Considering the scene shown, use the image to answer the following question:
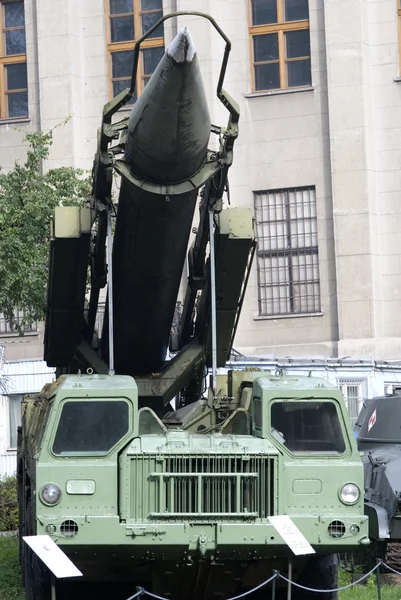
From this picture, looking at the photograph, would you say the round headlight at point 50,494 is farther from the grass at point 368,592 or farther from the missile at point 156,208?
the grass at point 368,592

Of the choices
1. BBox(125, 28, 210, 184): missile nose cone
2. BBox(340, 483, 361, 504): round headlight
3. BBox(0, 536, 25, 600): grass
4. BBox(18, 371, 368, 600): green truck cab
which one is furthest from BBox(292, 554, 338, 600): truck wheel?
BBox(125, 28, 210, 184): missile nose cone

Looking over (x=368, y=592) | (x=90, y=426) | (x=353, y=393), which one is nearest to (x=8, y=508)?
(x=353, y=393)

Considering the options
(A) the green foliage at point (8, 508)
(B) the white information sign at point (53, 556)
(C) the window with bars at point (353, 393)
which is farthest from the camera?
(C) the window with bars at point (353, 393)

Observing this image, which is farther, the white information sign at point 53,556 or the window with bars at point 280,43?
the window with bars at point 280,43

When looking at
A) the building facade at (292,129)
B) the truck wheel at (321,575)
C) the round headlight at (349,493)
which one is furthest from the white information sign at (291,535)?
the building facade at (292,129)

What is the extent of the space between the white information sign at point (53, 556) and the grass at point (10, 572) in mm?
2953

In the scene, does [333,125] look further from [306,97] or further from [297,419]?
[297,419]

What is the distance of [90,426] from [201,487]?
3.17 ft

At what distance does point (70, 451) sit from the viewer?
998 centimetres

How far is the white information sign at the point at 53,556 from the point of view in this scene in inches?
364

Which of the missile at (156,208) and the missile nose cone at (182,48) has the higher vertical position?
the missile nose cone at (182,48)

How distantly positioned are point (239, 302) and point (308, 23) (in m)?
16.9

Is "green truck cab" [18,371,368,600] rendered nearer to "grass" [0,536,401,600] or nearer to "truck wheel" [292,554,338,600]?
"truck wheel" [292,554,338,600]

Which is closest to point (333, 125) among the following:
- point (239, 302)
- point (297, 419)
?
point (239, 302)
